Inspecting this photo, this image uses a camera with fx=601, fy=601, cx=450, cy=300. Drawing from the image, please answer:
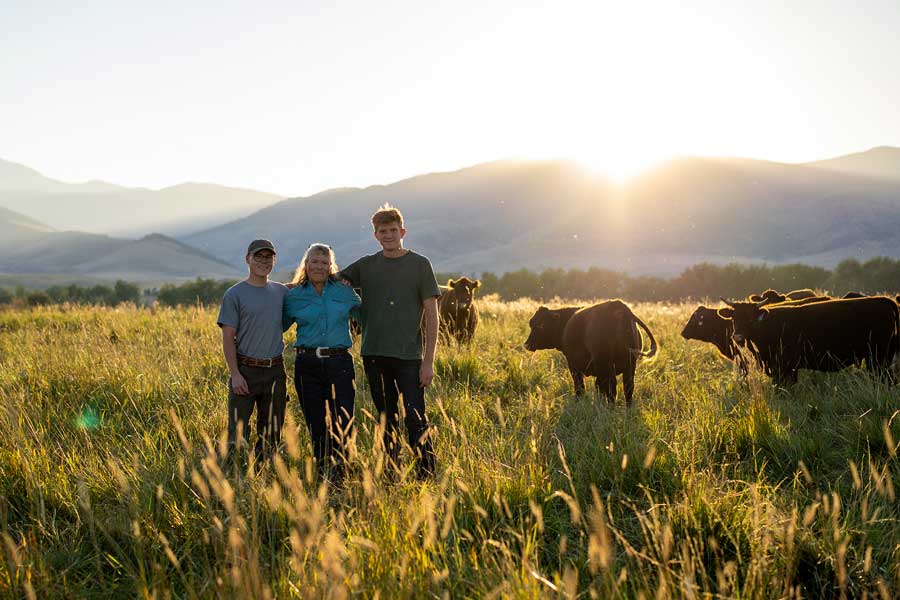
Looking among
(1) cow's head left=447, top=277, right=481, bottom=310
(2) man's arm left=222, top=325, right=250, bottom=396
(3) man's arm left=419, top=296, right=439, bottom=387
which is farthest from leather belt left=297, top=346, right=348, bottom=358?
(1) cow's head left=447, top=277, right=481, bottom=310

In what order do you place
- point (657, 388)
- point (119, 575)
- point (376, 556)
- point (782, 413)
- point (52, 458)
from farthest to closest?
1. point (657, 388)
2. point (782, 413)
3. point (52, 458)
4. point (119, 575)
5. point (376, 556)

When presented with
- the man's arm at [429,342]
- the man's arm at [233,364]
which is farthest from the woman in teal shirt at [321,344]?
the man's arm at [429,342]

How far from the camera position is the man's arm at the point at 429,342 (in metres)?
5.16

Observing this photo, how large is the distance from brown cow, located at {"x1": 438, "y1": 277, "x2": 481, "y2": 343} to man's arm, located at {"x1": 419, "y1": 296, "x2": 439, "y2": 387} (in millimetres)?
6043

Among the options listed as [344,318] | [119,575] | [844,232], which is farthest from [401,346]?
[844,232]

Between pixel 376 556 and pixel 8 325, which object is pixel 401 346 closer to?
pixel 376 556

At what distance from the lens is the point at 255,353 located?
5.08 meters

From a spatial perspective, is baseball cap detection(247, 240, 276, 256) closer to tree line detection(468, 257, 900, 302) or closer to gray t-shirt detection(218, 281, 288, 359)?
gray t-shirt detection(218, 281, 288, 359)

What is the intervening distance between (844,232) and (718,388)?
16835 cm

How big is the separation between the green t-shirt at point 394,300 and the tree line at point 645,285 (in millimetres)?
34384

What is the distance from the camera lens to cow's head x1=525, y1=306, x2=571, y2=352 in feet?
29.1

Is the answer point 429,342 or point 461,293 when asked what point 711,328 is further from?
point 429,342

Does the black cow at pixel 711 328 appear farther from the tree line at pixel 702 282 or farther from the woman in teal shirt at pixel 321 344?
the tree line at pixel 702 282

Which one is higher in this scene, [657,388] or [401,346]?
[401,346]
